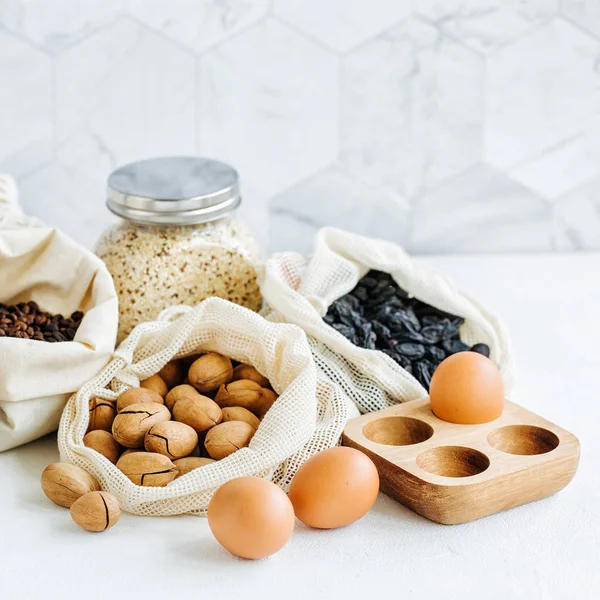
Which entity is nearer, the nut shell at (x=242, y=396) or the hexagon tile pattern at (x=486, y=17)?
the nut shell at (x=242, y=396)

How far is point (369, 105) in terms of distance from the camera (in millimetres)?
1349

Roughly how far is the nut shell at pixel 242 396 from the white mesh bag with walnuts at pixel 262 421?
0.02m

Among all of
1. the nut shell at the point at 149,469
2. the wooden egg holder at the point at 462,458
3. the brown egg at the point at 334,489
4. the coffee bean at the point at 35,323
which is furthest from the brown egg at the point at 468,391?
the coffee bean at the point at 35,323

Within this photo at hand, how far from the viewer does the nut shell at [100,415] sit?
0.87 meters

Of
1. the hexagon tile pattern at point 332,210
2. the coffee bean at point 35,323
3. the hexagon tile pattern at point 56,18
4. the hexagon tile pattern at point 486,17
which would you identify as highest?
the hexagon tile pattern at point 486,17

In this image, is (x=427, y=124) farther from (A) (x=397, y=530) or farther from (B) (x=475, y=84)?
(A) (x=397, y=530)

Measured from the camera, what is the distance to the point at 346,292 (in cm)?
103

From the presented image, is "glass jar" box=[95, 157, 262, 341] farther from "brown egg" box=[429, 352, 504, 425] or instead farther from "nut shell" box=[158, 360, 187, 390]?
"brown egg" box=[429, 352, 504, 425]

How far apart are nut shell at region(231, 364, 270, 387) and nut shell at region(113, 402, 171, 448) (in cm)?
11

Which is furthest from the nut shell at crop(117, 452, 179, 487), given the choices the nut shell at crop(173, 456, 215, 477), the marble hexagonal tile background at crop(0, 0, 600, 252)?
the marble hexagonal tile background at crop(0, 0, 600, 252)

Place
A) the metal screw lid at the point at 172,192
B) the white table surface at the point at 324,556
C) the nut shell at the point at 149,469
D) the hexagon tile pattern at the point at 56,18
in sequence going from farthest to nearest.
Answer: the hexagon tile pattern at the point at 56,18 → the metal screw lid at the point at 172,192 → the nut shell at the point at 149,469 → the white table surface at the point at 324,556

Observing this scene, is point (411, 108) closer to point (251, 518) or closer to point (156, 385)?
point (156, 385)

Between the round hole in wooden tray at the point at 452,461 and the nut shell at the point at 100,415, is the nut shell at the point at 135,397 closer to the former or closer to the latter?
the nut shell at the point at 100,415

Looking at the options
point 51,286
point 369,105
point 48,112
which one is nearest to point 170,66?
point 48,112
